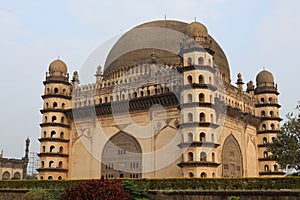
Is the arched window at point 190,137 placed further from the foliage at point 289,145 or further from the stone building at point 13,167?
the stone building at point 13,167

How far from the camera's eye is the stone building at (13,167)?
45.6 meters

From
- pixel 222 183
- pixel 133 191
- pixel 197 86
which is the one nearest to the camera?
pixel 133 191

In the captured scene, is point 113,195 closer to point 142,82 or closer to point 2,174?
point 142,82

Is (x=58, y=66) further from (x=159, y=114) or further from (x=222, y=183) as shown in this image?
(x=222, y=183)

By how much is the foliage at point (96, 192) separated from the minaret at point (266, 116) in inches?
855

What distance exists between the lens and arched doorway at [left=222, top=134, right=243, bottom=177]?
90.5 ft

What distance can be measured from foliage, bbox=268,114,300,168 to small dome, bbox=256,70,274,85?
1131 cm

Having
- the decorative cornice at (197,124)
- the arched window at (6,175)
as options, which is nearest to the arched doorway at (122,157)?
the decorative cornice at (197,124)

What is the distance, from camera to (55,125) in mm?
31641

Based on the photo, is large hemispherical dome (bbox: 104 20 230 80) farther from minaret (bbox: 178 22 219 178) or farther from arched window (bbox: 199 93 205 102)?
arched window (bbox: 199 93 205 102)

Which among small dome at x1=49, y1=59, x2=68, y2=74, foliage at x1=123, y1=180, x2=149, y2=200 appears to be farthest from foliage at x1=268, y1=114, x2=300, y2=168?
small dome at x1=49, y1=59, x2=68, y2=74

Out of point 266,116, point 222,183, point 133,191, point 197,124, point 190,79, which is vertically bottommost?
point 133,191

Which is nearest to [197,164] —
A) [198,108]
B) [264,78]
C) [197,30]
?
[198,108]

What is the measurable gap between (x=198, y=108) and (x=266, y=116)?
10521 millimetres
